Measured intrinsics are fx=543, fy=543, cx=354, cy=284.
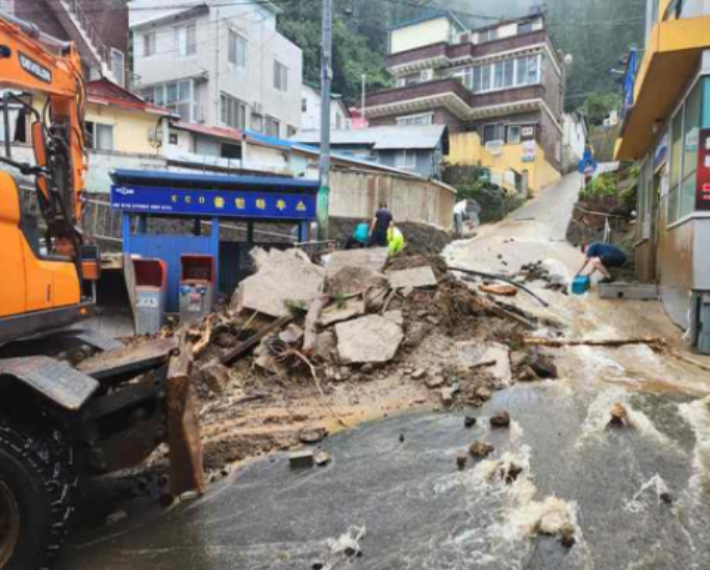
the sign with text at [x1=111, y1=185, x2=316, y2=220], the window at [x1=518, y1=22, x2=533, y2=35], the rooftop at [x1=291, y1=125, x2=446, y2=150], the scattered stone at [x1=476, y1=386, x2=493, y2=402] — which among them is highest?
the window at [x1=518, y1=22, x2=533, y2=35]

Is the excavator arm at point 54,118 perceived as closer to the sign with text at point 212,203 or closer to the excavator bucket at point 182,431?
the excavator bucket at point 182,431

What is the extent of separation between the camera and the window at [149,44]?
3004 cm

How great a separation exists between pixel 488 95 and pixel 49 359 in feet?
129

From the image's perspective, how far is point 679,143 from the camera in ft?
32.1

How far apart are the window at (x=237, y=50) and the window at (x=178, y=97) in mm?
2770

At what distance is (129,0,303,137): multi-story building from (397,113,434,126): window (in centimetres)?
1051

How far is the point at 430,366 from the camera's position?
7.14m

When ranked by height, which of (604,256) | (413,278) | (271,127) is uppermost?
(271,127)

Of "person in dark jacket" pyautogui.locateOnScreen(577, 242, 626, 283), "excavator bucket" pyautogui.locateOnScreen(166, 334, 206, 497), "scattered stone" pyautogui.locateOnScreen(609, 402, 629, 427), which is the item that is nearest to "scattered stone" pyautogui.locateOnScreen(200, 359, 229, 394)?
"excavator bucket" pyautogui.locateOnScreen(166, 334, 206, 497)

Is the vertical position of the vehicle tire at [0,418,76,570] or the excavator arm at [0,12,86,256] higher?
the excavator arm at [0,12,86,256]

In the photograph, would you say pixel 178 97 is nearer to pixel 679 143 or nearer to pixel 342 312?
pixel 342 312

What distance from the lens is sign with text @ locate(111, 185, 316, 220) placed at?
11.9 m

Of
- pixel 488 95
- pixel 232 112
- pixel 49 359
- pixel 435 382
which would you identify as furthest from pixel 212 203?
pixel 488 95

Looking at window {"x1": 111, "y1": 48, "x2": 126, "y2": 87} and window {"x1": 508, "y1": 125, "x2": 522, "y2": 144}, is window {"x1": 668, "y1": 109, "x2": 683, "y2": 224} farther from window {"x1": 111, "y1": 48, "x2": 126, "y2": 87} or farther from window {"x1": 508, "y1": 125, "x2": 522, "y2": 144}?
window {"x1": 508, "y1": 125, "x2": 522, "y2": 144}
